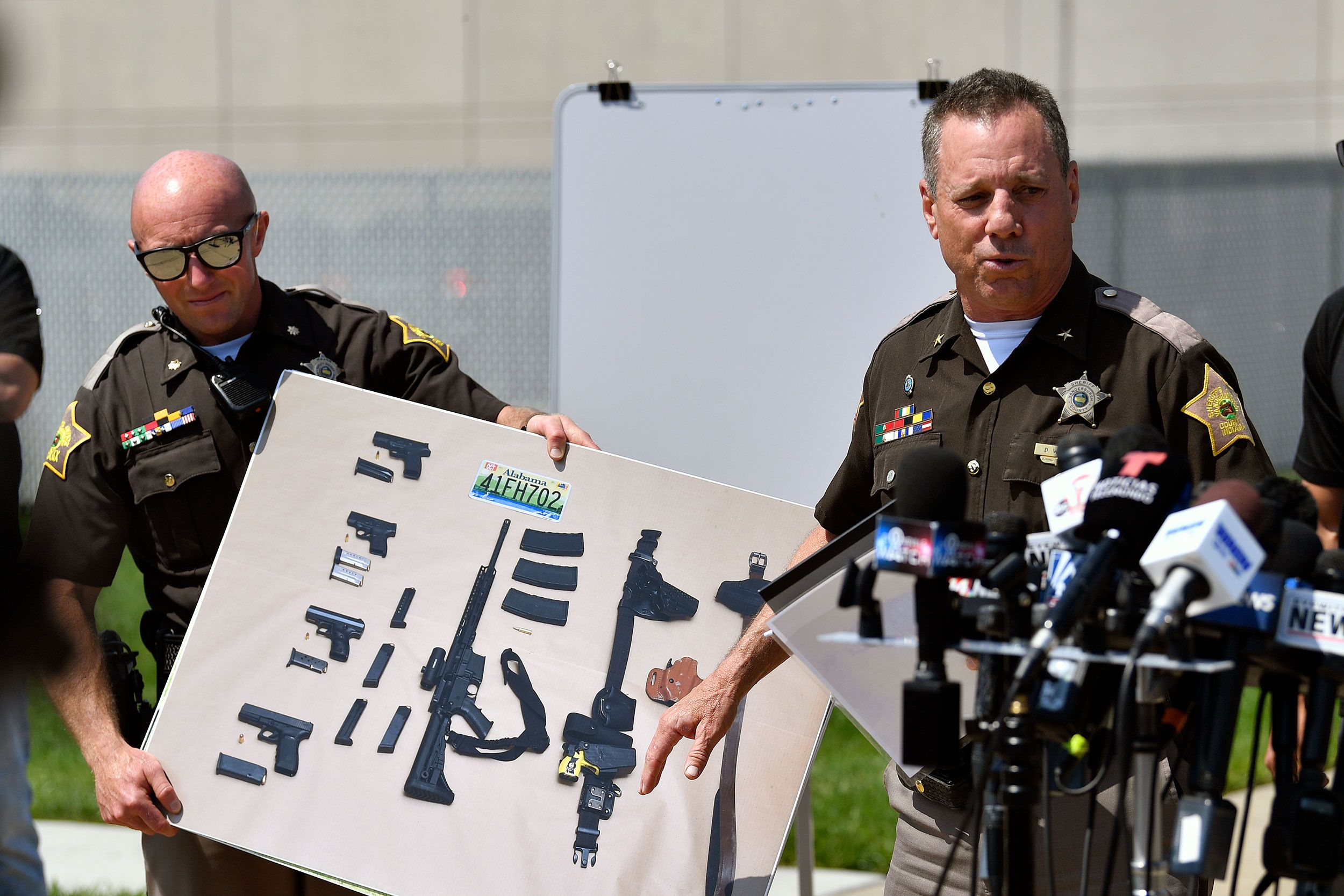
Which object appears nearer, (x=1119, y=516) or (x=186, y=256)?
(x=1119, y=516)

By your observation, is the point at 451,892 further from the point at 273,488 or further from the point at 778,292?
the point at 778,292

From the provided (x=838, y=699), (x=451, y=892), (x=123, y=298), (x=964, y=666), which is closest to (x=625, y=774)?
(x=451, y=892)

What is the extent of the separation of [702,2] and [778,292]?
273 inches

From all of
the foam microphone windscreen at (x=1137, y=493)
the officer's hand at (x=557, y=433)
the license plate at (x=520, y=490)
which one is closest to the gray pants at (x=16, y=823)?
the license plate at (x=520, y=490)

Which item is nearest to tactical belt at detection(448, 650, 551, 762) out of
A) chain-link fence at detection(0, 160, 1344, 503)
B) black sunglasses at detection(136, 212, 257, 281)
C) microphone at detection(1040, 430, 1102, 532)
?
black sunglasses at detection(136, 212, 257, 281)

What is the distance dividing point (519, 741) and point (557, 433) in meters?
0.70

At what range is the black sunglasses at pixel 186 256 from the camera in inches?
121

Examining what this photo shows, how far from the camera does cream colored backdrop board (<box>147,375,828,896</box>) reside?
2891 millimetres

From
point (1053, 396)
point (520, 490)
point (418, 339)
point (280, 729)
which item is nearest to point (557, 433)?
point (520, 490)

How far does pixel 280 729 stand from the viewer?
2.96m

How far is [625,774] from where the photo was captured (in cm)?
293

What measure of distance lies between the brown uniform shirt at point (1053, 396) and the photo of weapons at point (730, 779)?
418mm

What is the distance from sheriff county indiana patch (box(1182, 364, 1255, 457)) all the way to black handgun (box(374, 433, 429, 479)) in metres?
1.68

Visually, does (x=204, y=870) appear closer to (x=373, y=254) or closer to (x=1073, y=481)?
(x=1073, y=481)
